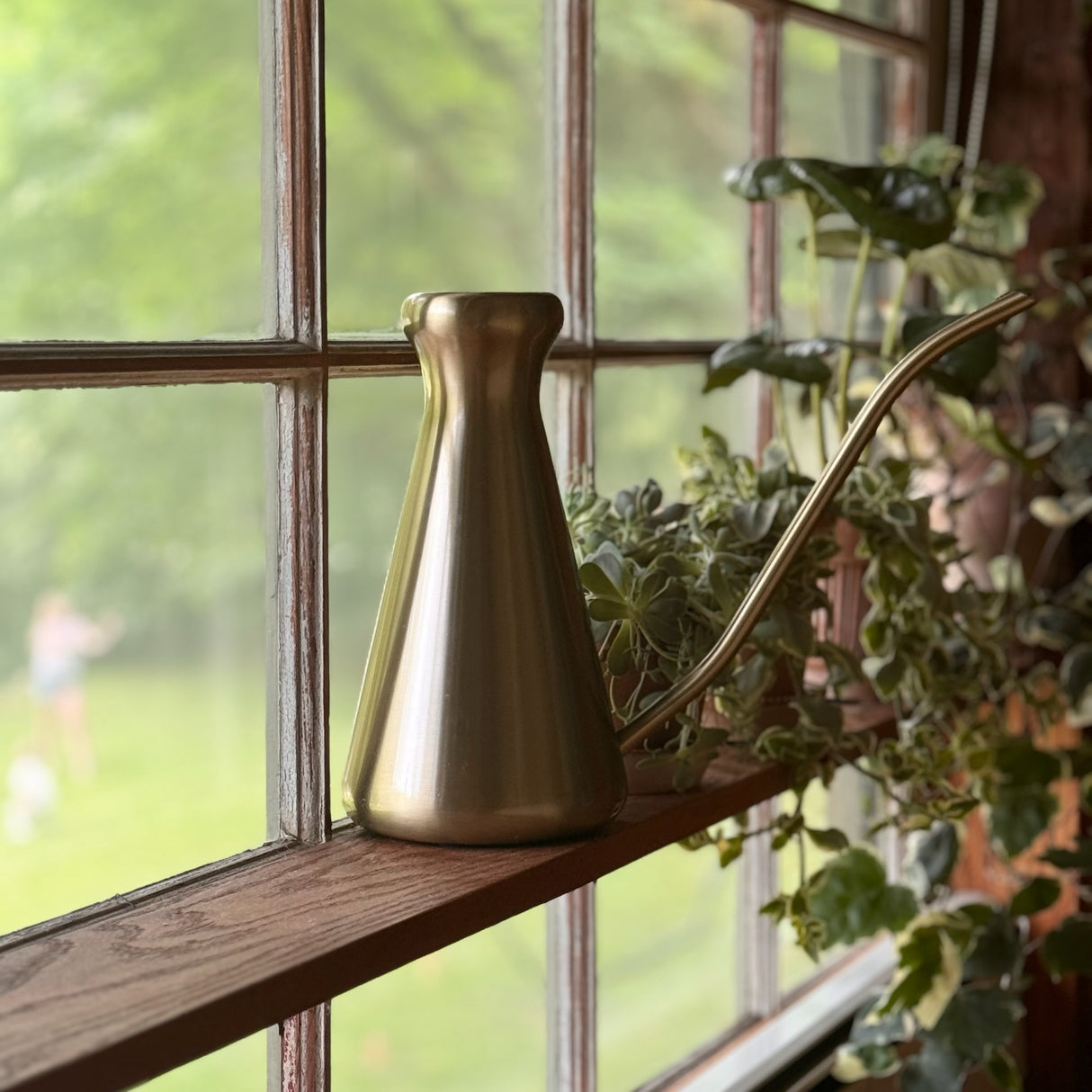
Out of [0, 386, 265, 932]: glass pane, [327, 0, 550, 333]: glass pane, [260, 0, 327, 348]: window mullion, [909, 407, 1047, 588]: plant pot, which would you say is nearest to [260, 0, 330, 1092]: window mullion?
[260, 0, 327, 348]: window mullion

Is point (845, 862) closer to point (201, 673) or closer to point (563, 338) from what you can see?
point (563, 338)

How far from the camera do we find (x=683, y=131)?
1.48 metres

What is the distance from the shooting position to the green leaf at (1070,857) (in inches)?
44.9

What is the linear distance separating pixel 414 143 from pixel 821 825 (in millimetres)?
3571

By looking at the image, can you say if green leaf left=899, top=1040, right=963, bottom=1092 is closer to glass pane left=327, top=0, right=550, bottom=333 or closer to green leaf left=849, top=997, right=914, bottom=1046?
green leaf left=849, top=997, right=914, bottom=1046

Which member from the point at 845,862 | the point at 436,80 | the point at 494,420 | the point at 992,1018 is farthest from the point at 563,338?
the point at 436,80

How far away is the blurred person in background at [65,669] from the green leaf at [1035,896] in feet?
16.0

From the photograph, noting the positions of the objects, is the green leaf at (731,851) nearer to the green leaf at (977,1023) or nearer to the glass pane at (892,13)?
the green leaf at (977,1023)

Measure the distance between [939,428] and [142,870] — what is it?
15.8ft

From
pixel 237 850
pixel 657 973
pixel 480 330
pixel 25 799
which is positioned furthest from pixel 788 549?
pixel 25 799

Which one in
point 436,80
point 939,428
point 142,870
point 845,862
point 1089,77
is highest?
point 436,80

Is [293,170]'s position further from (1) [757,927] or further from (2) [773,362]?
(1) [757,927]

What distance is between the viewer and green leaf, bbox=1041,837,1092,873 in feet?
3.75

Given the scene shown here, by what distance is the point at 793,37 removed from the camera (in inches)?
45.8
